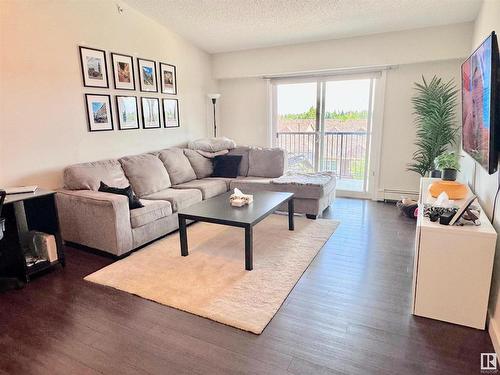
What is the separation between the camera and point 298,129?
→ 536 centimetres

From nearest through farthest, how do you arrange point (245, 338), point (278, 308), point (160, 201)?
point (245, 338) < point (278, 308) < point (160, 201)

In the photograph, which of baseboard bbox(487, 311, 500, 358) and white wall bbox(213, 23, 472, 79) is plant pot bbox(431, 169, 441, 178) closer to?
white wall bbox(213, 23, 472, 79)

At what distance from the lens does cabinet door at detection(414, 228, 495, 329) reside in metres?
1.84

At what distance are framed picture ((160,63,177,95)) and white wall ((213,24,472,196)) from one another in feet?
3.54

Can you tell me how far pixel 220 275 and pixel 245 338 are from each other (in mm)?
767

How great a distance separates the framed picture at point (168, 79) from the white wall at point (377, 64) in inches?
42.5

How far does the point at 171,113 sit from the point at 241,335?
364 centimetres

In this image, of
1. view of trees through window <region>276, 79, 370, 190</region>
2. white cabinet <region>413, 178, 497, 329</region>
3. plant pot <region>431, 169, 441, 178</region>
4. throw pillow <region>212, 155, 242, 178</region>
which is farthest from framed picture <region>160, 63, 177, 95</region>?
white cabinet <region>413, 178, 497, 329</region>

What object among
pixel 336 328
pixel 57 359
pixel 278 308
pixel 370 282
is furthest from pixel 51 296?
pixel 370 282

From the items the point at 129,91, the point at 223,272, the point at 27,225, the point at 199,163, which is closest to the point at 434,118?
the point at 199,163

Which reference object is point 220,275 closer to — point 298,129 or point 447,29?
point 298,129

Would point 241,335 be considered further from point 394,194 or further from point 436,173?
point 394,194

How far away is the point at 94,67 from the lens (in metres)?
3.54

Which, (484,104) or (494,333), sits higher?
(484,104)
